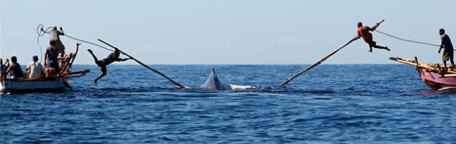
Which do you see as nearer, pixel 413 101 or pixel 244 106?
pixel 244 106

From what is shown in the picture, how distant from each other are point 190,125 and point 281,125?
101 inches

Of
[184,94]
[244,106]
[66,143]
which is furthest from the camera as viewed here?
[184,94]

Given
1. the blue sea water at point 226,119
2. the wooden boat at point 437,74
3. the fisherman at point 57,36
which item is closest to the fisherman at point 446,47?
the wooden boat at point 437,74

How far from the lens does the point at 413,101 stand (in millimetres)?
28656

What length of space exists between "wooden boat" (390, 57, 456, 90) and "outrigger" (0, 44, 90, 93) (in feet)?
52.5

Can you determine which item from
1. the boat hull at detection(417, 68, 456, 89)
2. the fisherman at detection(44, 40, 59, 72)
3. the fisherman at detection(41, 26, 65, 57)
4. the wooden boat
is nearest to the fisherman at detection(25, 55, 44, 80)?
the fisherman at detection(44, 40, 59, 72)

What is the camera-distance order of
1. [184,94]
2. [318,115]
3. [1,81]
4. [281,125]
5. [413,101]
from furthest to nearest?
1. [184,94]
2. [1,81]
3. [413,101]
4. [318,115]
5. [281,125]

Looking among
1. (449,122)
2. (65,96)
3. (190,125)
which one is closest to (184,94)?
(65,96)

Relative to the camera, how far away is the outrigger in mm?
31141

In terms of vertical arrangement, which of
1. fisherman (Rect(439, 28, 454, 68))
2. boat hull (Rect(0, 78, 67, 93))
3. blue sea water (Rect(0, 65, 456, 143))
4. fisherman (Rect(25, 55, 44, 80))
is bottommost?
blue sea water (Rect(0, 65, 456, 143))

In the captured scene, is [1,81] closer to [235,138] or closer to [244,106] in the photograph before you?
[244,106]

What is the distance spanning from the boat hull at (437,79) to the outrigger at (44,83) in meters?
16.1

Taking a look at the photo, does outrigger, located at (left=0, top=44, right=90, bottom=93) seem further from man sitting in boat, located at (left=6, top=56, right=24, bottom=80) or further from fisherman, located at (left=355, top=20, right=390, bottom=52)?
fisherman, located at (left=355, top=20, right=390, bottom=52)

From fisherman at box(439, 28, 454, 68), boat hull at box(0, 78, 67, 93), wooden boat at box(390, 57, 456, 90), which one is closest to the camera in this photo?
boat hull at box(0, 78, 67, 93)
